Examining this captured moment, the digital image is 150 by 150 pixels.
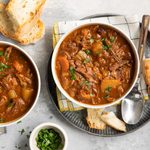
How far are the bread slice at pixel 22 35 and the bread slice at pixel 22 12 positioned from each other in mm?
64

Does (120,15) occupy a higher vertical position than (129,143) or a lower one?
higher

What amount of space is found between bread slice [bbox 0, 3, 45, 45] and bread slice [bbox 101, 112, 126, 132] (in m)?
0.78

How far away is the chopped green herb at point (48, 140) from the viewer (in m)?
3.61

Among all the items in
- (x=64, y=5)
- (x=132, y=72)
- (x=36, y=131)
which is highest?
(x=64, y=5)

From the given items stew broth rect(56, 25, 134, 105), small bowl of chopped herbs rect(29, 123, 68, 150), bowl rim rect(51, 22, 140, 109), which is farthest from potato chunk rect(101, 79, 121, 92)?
small bowl of chopped herbs rect(29, 123, 68, 150)

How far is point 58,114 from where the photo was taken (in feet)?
12.1

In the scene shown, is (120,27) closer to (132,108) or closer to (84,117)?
(132,108)

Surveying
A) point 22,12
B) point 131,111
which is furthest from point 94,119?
point 22,12

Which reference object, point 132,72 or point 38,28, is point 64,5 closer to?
point 38,28

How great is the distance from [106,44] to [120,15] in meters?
0.36

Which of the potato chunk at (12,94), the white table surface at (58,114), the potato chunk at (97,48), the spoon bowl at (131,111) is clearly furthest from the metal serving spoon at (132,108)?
the potato chunk at (12,94)

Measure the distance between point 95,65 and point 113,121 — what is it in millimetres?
474

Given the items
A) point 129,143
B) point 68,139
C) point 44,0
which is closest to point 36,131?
point 68,139

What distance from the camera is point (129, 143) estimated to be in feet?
12.3
